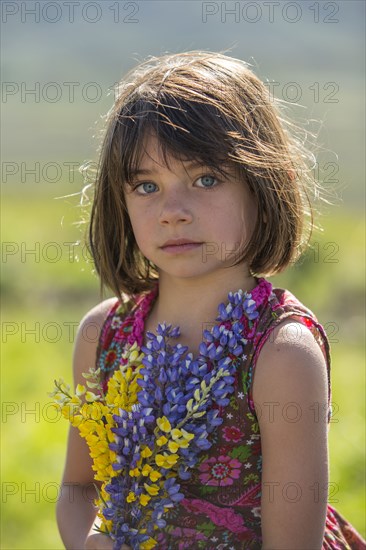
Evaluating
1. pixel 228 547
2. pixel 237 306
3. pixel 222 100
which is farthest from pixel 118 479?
pixel 222 100

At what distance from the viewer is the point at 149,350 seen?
286 centimetres

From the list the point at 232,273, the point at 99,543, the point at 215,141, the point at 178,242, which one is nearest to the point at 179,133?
the point at 215,141

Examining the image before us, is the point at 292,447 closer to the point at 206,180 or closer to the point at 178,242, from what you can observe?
the point at 178,242

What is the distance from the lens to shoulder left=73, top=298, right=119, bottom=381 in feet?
10.7

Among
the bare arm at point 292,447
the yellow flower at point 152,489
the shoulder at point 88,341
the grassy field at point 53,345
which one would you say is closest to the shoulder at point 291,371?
the bare arm at point 292,447

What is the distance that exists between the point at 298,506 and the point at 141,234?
0.94 metres

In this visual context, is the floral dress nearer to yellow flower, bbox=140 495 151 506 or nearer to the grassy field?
yellow flower, bbox=140 495 151 506

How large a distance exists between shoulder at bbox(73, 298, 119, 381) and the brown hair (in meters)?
0.20

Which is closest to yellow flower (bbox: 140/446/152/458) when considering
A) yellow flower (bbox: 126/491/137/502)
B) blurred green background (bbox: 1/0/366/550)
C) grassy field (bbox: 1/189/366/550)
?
Answer: yellow flower (bbox: 126/491/137/502)

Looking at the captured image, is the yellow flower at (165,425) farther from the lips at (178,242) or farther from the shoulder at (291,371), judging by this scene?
the lips at (178,242)

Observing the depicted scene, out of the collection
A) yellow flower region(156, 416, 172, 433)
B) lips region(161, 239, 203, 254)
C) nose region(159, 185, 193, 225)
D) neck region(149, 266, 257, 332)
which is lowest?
yellow flower region(156, 416, 172, 433)

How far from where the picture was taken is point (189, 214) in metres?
2.76

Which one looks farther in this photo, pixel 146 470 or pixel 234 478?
pixel 234 478

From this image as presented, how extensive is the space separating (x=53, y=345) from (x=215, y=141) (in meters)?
5.08
